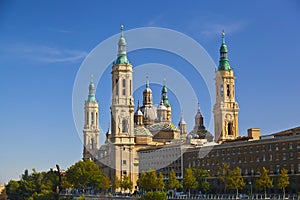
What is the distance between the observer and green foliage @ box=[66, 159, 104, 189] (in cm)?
15950

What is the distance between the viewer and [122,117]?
6944 inches

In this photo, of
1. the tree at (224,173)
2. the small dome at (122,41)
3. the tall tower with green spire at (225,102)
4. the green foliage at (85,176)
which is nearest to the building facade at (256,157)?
the tree at (224,173)

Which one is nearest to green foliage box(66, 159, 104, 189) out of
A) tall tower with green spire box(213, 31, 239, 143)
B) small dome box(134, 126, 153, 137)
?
small dome box(134, 126, 153, 137)

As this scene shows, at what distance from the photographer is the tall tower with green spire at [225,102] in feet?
576

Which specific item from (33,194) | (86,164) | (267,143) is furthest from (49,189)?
(267,143)

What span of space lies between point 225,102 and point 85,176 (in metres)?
47.1

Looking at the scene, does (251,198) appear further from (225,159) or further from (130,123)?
(130,123)

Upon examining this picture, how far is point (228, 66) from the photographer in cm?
17938

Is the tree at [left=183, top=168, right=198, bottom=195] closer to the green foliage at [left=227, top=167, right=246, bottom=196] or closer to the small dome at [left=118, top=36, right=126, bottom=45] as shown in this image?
the green foliage at [left=227, top=167, right=246, bottom=196]

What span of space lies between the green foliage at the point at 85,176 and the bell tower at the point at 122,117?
11830mm

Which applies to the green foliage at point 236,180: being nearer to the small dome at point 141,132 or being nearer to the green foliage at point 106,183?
the green foliage at point 106,183

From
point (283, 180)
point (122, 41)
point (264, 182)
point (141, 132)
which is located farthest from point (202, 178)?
point (122, 41)

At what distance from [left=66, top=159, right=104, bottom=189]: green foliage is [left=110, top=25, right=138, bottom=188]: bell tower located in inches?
466

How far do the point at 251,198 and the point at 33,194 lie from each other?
279 ft
